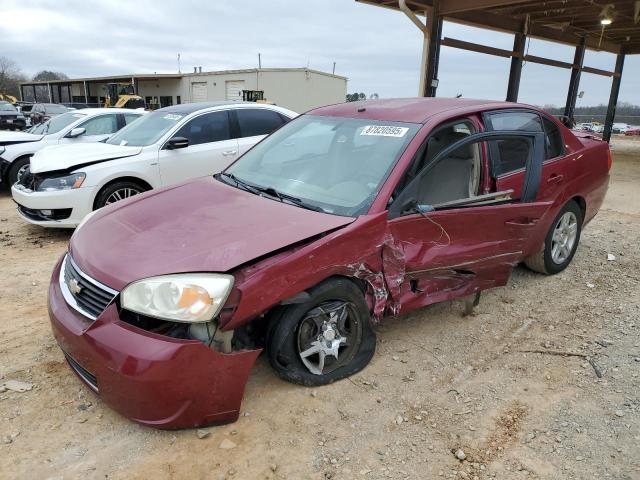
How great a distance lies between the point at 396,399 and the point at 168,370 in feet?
4.34

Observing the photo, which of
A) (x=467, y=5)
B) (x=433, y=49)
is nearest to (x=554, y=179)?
(x=467, y=5)

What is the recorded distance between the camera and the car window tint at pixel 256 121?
22.3 ft

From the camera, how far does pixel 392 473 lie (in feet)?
7.38

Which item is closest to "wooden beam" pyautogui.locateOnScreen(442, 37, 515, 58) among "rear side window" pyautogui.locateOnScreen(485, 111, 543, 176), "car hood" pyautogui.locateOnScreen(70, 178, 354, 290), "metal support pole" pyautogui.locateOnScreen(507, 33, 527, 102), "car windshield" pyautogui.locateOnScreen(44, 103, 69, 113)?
"metal support pole" pyautogui.locateOnScreen(507, 33, 527, 102)

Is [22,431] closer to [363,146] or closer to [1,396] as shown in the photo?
[1,396]

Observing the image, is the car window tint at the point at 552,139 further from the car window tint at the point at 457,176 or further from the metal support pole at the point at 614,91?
the metal support pole at the point at 614,91

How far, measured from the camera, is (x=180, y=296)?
2.25 meters

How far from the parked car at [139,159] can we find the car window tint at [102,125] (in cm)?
237

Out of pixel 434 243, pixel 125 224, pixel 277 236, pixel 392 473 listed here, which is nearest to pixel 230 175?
pixel 125 224

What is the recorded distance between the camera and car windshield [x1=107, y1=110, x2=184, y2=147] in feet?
20.5

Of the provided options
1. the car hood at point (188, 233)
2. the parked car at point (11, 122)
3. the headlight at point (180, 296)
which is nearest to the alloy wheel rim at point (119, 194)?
the car hood at point (188, 233)

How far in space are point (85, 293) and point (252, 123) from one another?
4793 mm

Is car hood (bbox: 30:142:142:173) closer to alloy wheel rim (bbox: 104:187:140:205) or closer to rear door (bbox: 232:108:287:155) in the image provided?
alloy wheel rim (bbox: 104:187:140:205)

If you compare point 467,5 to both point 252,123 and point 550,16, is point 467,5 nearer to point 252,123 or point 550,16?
point 550,16
